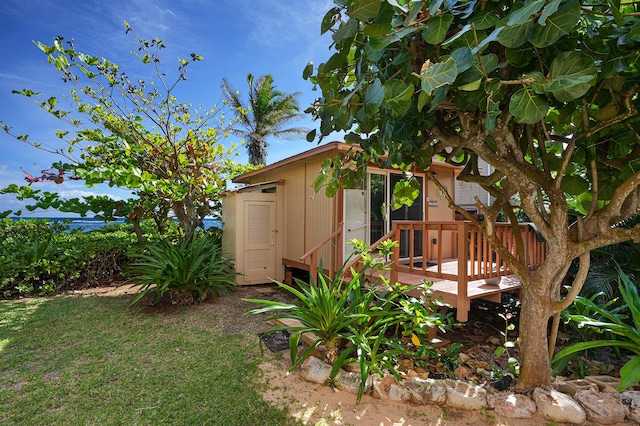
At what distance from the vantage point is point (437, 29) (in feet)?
4.10

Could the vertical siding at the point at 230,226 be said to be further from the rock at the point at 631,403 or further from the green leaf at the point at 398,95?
the rock at the point at 631,403

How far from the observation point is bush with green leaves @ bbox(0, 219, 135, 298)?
6109 millimetres

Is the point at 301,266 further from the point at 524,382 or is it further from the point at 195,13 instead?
the point at 195,13

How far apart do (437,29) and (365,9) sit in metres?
0.30

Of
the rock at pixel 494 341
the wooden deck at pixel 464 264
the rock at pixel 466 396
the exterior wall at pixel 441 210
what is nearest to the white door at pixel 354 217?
the wooden deck at pixel 464 264

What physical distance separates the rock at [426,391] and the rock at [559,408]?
2.19ft

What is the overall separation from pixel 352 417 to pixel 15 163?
7.55m

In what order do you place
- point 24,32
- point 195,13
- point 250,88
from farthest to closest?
point 250,88 < point 195,13 < point 24,32

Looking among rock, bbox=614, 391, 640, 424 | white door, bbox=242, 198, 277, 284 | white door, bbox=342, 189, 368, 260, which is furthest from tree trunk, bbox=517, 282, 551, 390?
white door, bbox=242, 198, 277, 284

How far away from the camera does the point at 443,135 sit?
215 cm

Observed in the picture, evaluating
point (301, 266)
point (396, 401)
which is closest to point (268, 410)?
point (396, 401)

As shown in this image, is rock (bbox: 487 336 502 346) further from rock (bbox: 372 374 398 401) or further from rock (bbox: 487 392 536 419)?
rock (bbox: 372 374 398 401)

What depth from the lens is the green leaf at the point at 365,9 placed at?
1211mm

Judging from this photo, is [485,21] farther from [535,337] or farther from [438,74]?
[535,337]
